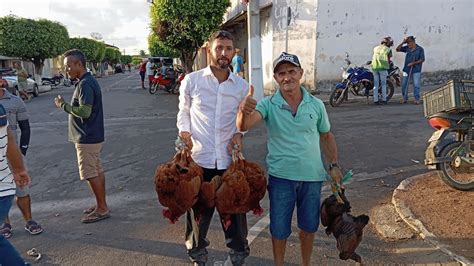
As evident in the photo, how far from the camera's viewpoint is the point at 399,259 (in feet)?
10.2

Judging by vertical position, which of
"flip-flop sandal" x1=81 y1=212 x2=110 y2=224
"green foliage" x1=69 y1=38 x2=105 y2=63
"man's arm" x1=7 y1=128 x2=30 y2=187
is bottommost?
"flip-flop sandal" x1=81 y1=212 x2=110 y2=224

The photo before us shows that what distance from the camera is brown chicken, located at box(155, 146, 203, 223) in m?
2.48

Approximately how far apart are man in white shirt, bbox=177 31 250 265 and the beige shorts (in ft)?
5.35

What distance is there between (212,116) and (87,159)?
192 centimetres

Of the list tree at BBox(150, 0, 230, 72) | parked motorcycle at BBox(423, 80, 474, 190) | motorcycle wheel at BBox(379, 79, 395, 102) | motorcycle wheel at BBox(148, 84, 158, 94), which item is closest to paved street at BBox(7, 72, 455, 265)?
parked motorcycle at BBox(423, 80, 474, 190)

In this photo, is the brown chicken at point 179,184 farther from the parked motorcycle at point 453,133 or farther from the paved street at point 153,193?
the parked motorcycle at point 453,133

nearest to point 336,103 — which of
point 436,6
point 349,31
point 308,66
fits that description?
point 308,66

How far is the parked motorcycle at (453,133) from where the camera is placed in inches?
158

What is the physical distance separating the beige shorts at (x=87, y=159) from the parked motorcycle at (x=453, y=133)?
3678mm

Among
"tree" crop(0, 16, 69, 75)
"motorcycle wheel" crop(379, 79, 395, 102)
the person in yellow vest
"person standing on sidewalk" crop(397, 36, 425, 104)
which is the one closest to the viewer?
the person in yellow vest

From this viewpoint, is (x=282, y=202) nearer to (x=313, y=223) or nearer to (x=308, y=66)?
(x=313, y=223)

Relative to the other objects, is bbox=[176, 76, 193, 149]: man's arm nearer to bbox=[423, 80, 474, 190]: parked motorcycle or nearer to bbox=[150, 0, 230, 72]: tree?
bbox=[423, 80, 474, 190]: parked motorcycle

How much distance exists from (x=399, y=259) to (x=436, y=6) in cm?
1344

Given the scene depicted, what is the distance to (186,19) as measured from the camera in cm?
1550
